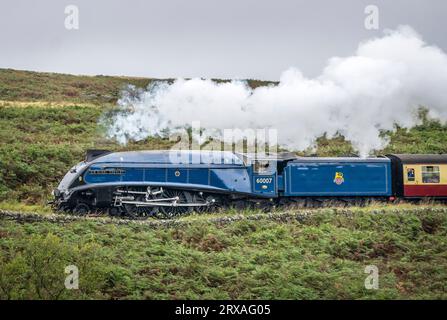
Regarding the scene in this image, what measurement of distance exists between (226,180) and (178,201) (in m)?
1.96

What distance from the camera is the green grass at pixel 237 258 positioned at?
17953 mm

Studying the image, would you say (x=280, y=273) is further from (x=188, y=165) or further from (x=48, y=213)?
(x=48, y=213)

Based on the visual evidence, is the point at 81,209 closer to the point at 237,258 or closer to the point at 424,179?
the point at 237,258

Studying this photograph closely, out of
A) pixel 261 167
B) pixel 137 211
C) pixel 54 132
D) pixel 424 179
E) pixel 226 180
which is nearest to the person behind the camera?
pixel 137 211

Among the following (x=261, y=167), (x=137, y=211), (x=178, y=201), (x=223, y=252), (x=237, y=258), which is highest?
(x=261, y=167)

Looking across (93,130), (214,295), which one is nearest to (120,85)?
(93,130)

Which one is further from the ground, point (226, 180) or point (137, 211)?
point (226, 180)

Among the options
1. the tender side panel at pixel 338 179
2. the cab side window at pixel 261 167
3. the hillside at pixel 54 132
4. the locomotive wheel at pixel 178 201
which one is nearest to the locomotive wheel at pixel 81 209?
the locomotive wheel at pixel 178 201

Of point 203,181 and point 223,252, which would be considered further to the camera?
point 203,181

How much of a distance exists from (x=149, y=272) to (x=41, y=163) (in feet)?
48.5

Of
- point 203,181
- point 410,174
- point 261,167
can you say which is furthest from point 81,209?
point 410,174

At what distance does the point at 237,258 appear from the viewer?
20.5 meters

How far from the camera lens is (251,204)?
26.2 meters

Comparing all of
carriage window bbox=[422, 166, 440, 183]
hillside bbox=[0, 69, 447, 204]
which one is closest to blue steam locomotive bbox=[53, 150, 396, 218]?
carriage window bbox=[422, 166, 440, 183]
